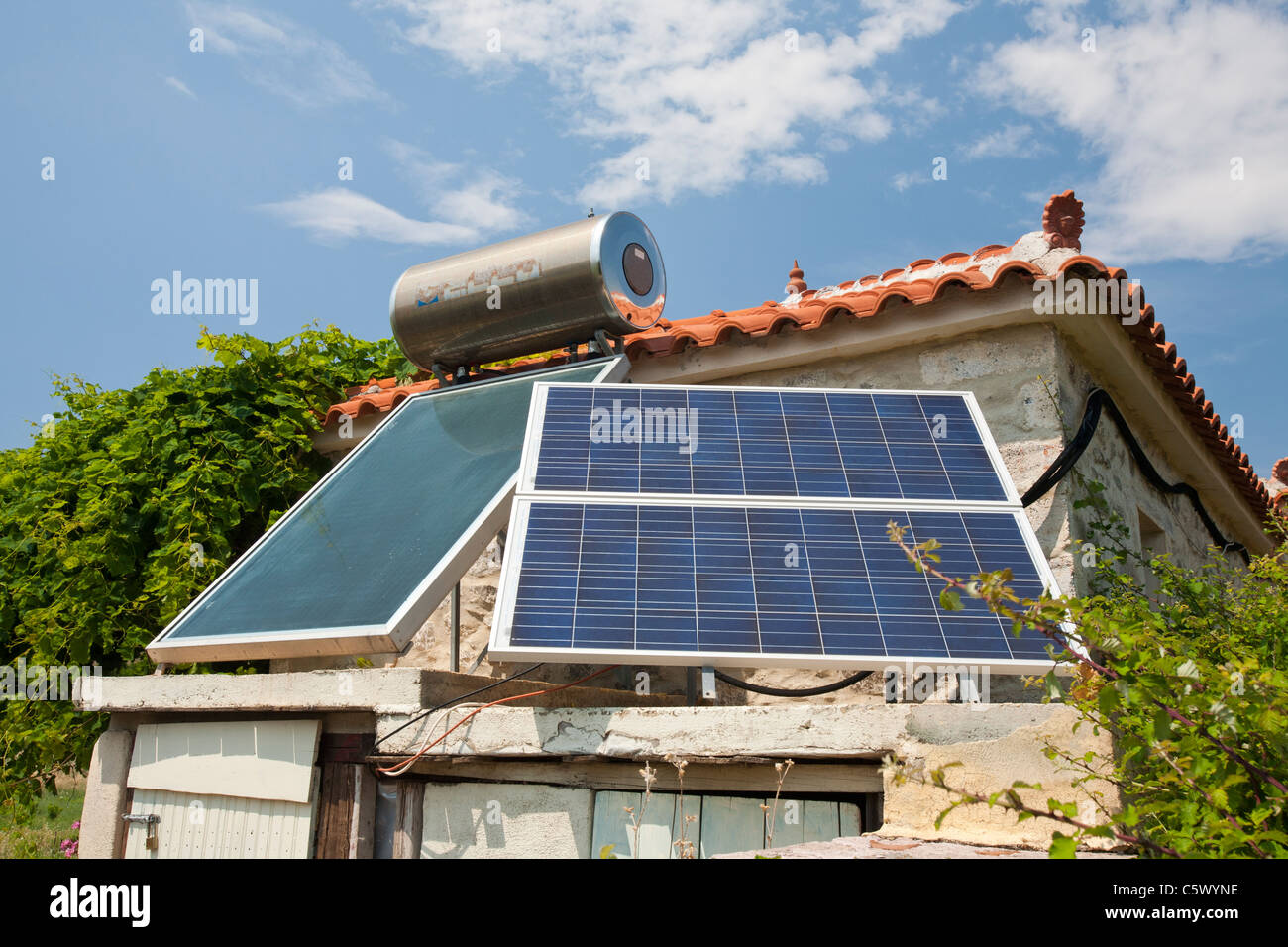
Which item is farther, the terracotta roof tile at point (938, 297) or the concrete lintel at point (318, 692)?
the terracotta roof tile at point (938, 297)

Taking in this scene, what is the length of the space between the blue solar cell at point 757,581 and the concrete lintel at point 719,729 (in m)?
0.23

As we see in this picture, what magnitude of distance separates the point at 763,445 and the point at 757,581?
3.56ft

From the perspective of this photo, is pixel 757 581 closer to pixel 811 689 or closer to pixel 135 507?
pixel 811 689

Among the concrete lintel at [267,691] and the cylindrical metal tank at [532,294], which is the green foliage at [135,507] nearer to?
the cylindrical metal tank at [532,294]

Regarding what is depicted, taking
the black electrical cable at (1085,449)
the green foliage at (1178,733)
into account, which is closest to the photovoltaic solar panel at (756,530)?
the black electrical cable at (1085,449)

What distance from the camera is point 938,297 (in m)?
5.51

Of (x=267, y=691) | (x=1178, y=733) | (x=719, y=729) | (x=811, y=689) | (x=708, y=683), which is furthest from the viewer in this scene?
(x=811, y=689)

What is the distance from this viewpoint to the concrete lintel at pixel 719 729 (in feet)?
11.1

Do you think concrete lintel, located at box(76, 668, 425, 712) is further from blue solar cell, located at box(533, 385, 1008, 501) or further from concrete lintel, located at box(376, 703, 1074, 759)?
blue solar cell, located at box(533, 385, 1008, 501)

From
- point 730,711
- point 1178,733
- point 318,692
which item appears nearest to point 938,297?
point 730,711

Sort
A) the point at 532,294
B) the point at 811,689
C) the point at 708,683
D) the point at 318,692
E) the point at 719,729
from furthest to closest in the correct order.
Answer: the point at 532,294 < the point at 811,689 < the point at 318,692 < the point at 719,729 < the point at 708,683

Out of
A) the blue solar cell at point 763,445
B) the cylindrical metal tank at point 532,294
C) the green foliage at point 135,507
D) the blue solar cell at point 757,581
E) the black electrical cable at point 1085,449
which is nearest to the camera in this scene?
the blue solar cell at point 757,581

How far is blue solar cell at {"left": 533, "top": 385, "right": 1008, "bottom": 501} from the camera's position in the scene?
14.6 ft
